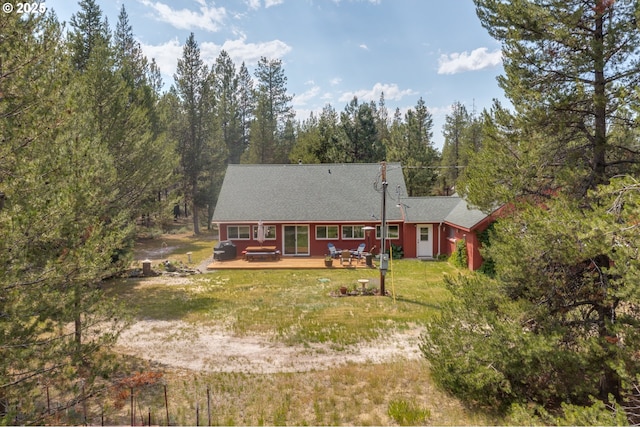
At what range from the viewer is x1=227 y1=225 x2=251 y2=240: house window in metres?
23.2

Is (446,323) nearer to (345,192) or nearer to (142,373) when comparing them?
(142,373)

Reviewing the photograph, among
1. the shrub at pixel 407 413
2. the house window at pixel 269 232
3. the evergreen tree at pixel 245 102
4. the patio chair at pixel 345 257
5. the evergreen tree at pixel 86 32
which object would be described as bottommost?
the shrub at pixel 407 413

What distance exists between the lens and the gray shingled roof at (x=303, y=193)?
75.5 feet

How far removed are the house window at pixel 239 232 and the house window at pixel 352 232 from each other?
6.26 meters

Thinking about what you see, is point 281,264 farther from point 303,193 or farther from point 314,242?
point 303,193

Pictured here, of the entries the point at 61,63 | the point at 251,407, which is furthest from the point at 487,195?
the point at 61,63

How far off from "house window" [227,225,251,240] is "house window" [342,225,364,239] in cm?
626

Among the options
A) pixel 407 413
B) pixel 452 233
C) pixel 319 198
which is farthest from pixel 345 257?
pixel 407 413

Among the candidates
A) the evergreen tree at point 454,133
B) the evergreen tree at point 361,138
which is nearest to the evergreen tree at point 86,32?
the evergreen tree at point 361,138

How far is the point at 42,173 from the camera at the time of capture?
19.4ft

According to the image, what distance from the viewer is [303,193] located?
25.0 m

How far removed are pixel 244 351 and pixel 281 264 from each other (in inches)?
445

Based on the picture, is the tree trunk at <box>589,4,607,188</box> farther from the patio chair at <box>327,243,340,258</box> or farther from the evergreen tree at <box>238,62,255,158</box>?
the evergreen tree at <box>238,62,255,158</box>

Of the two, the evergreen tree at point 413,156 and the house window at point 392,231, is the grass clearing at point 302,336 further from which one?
the evergreen tree at point 413,156
